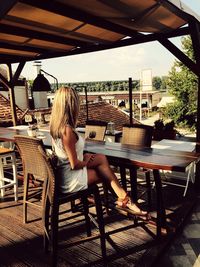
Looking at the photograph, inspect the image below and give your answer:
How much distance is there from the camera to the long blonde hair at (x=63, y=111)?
6.68 ft

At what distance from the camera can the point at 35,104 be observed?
69.0 ft

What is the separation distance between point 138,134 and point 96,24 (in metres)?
1.51

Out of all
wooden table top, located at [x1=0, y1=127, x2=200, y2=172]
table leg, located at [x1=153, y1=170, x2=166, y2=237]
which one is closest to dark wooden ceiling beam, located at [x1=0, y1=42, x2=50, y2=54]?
wooden table top, located at [x1=0, y1=127, x2=200, y2=172]

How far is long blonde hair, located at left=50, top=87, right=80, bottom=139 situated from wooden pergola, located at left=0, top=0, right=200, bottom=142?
81 centimetres

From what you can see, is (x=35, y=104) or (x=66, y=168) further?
(x=35, y=104)

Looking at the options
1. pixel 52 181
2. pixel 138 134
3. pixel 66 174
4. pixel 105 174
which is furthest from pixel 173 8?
pixel 52 181

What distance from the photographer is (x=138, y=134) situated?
10.8 feet

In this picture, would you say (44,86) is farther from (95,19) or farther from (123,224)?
(123,224)

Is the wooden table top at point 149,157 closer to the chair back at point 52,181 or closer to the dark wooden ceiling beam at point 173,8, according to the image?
the chair back at point 52,181

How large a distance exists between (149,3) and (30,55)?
11.5 ft

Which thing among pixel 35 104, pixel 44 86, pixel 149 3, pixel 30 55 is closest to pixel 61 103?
pixel 149 3

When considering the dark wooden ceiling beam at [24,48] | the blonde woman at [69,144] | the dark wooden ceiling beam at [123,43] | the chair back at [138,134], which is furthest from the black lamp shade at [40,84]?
the blonde woman at [69,144]

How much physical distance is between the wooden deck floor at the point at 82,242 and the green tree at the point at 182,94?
15098 mm

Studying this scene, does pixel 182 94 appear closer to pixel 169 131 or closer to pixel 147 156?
pixel 169 131
